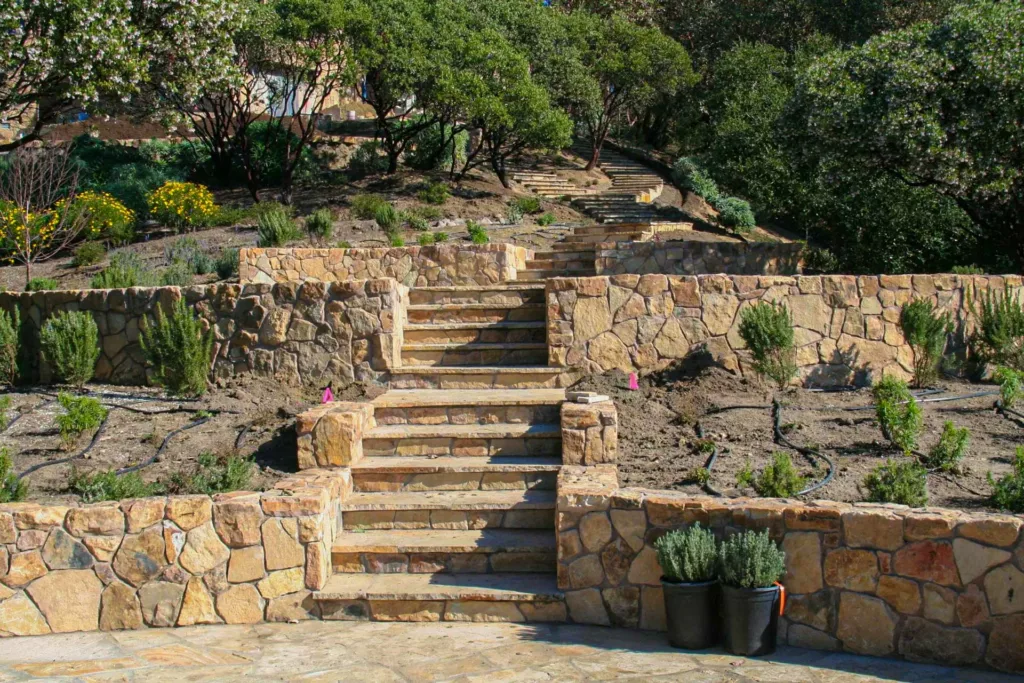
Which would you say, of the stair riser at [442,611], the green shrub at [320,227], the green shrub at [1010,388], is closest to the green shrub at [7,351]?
the stair riser at [442,611]

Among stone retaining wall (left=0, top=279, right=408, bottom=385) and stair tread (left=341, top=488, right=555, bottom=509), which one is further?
stone retaining wall (left=0, top=279, right=408, bottom=385)

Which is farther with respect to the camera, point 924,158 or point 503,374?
point 924,158

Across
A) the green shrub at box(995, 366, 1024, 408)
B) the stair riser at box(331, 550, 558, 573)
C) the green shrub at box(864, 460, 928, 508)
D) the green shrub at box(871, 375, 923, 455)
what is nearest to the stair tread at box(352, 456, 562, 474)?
the stair riser at box(331, 550, 558, 573)

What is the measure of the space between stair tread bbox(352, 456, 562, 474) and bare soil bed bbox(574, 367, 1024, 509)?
63 cm

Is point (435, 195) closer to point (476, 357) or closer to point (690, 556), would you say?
point (476, 357)

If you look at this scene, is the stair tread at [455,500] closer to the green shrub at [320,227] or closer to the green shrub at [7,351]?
the green shrub at [7,351]

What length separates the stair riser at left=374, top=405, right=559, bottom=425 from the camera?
8.37 metres

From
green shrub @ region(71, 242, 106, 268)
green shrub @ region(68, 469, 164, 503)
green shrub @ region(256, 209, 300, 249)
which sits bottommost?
green shrub @ region(68, 469, 164, 503)

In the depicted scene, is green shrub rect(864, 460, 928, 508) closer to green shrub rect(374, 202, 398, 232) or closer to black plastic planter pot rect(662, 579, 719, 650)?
black plastic planter pot rect(662, 579, 719, 650)

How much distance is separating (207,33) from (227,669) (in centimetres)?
1355

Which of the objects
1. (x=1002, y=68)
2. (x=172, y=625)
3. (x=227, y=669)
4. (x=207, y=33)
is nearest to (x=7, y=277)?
(x=207, y=33)

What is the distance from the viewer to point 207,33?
16.7 meters

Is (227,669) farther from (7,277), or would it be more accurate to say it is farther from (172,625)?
(7,277)

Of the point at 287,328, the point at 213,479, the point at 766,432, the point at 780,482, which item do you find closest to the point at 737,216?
the point at 766,432
